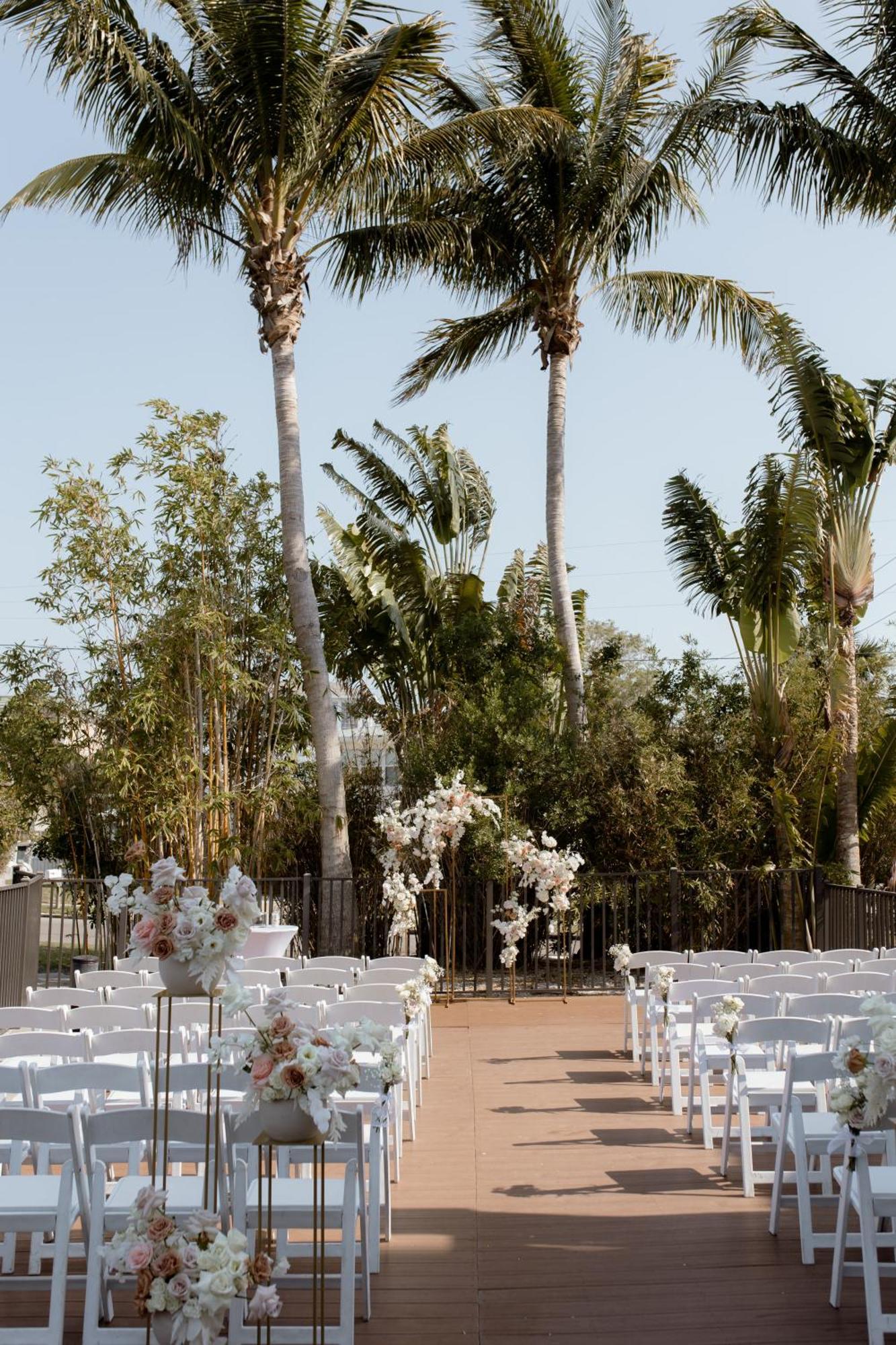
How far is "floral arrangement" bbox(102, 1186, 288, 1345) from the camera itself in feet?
9.44

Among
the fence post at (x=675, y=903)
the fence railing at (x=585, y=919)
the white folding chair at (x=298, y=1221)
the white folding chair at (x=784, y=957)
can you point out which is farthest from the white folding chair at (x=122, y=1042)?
the fence post at (x=675, y=903)

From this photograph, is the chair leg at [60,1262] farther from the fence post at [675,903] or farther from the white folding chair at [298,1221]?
the fence post at [675,903]

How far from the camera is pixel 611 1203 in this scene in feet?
20.1

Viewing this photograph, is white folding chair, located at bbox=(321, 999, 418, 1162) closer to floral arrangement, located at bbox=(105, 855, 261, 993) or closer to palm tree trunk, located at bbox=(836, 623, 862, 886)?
floral arrangement, located at bbox=(105, 855, 261, 993)

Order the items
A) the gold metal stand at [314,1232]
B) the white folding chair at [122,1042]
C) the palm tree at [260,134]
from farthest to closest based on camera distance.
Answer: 1. the palm tree at [260,134]
2. the white folding chair at [122,1042]
3. the gold metal stand at [314,1232]

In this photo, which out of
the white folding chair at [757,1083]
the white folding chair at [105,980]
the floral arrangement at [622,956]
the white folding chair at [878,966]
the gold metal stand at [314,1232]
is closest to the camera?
the gold metal stand at [314,1232]

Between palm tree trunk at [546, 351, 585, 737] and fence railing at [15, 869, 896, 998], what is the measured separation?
241 cm

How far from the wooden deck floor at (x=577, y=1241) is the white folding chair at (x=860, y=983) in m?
1.34

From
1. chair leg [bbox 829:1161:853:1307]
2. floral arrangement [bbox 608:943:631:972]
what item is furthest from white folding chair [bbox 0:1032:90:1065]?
floral arrangement [bbox 608:943:631:972]

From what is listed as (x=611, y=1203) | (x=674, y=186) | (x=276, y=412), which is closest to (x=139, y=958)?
(x=611, y=1203)

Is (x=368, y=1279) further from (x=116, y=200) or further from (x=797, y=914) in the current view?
(x=116, y=200)

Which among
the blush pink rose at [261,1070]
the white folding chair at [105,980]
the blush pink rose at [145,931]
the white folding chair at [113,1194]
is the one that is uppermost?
the blush pink rose at [145,931]

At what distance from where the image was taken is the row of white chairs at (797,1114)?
4535mm

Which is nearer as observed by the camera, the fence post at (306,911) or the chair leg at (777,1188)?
the chair leg at (777,1188)
